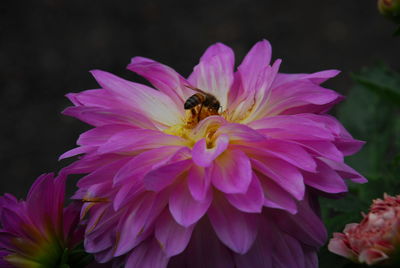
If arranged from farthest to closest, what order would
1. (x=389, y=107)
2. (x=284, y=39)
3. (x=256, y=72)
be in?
1. (x=284, y=39)
2. (x=389, y=107)
3. (x=256, y=72)

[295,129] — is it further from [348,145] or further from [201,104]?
[201,104]

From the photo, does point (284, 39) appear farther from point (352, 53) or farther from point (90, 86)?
point (90, 86)

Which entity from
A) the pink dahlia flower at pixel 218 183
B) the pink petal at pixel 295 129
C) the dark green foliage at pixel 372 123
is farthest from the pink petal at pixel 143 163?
the dark green foliage at pixel 372 123

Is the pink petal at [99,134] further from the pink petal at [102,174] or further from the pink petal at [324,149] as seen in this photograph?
the pink petal at [324,149]

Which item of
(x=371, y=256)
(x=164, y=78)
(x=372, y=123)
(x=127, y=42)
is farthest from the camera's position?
(x=127, y=42)

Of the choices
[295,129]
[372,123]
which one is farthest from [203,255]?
[372,123]

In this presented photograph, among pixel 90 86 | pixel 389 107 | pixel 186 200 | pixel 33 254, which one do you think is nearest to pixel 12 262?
pixel 33 254

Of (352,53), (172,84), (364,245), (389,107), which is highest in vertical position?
(172,84)
